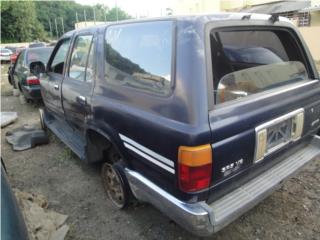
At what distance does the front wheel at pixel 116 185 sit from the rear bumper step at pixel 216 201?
0.27 meters

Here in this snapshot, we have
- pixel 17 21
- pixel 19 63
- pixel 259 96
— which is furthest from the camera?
pixel 17 21

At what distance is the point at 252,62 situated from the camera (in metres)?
2.85

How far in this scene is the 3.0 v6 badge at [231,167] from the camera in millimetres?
1939

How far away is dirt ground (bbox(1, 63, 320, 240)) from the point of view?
2643mm

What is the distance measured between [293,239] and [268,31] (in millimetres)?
1917

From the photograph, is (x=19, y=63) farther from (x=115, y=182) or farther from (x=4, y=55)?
(x=4, y=55)

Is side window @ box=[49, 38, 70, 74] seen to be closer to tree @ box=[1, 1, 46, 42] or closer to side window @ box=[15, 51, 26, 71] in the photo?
side window @ box=[15, 51, 26, 71]

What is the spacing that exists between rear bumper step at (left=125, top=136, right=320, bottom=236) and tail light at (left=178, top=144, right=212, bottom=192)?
0.50 ft

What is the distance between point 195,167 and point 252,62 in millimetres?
1541

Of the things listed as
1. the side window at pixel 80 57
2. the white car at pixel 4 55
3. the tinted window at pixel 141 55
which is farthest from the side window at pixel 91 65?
the white car at pixel 4 55

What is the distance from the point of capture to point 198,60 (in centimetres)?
185

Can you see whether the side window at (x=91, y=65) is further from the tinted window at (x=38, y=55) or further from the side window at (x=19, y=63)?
the side window at (x=19, y=63)

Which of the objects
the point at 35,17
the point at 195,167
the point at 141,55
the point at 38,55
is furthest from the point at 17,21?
the point at 195,167

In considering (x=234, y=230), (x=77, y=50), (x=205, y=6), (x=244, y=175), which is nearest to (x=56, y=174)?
(x=77, y=50)
